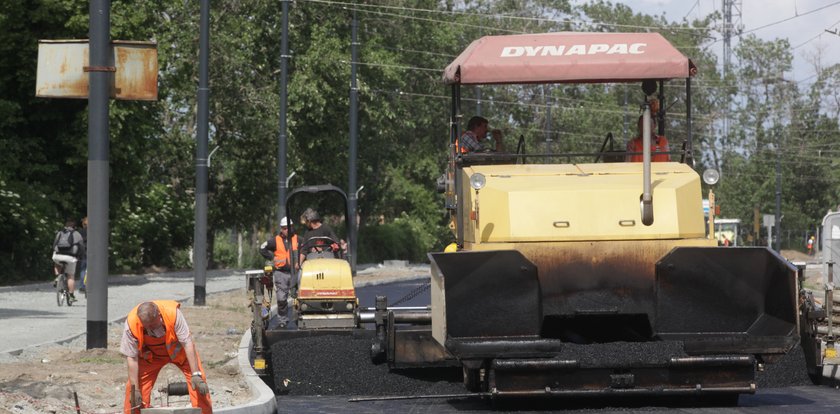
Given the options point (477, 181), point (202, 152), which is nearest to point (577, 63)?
point (477, 181)

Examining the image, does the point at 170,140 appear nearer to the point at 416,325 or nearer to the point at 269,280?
the point at 269,280

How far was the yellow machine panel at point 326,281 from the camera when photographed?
1692 centimetres

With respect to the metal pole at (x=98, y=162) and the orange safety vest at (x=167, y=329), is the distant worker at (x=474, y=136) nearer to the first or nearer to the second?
the orange safety vest at (x=167, y=329)

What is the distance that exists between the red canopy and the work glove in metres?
4.79

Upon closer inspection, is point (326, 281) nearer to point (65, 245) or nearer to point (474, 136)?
point (474, 136)

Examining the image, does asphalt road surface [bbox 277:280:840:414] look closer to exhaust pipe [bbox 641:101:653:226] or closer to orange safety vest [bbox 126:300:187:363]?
exhaust pipe [bbox 641:101:653:226]

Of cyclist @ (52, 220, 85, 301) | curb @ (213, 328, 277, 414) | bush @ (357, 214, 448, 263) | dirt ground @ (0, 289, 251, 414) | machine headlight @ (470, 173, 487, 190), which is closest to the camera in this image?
curb @ (213, 328, 277, 414)

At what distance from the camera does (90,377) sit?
14.6m

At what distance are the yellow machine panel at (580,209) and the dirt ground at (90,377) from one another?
8.55 feet

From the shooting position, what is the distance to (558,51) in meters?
14.1

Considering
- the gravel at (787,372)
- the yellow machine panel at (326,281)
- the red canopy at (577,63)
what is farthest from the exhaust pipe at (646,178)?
the yellow machine panel at (326,281)

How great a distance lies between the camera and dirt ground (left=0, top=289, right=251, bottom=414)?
12.5m

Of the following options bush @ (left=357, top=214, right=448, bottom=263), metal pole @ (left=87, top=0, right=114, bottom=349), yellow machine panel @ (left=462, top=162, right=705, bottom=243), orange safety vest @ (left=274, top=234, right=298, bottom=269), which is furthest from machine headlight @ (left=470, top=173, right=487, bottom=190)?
bush @ (left=357, top=214, right=448, bottom=263)

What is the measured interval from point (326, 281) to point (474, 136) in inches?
133
